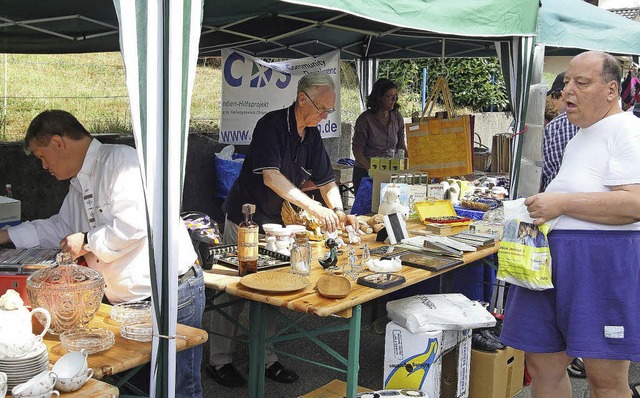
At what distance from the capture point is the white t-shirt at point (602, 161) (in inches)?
102

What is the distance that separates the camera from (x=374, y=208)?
16.7 ft

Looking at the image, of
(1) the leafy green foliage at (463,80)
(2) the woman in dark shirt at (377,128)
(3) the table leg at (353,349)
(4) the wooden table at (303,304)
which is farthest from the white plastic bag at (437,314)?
(1) the leafy green foliage at (463,80)

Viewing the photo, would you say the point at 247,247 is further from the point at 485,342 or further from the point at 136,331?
the point at 485,342

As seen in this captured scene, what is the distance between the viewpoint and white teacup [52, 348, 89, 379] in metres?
1.98

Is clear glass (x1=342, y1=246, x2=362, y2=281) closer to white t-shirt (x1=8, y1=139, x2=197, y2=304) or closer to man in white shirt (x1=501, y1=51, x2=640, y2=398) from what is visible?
white t-shirt (x1=8, y1=139, x2=197, y2=304)

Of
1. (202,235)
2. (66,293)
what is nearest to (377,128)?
(202,235)

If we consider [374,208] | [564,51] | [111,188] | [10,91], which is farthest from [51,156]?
[10,91]

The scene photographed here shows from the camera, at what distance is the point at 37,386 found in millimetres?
1884

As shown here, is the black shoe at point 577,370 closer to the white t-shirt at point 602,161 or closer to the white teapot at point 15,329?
the white t-shirt at point 602,161

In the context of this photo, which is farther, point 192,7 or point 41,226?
point 41,226

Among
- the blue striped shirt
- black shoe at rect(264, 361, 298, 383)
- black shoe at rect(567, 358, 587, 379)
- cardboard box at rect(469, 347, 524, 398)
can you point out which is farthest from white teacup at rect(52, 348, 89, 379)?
black shoe at rect(567, 358, 587, 379)

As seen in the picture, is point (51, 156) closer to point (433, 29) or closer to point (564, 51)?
point (433, 29)

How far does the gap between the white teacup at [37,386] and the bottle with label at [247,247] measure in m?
1.42

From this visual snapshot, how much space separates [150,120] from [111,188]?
38cm
